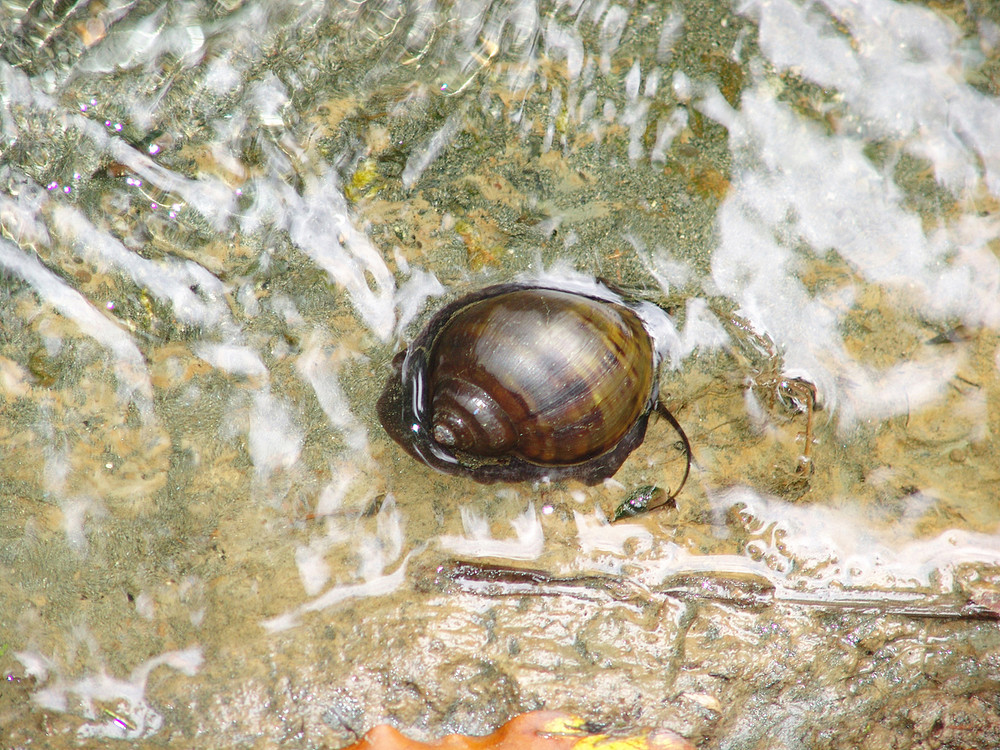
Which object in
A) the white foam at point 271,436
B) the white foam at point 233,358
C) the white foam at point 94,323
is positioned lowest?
the white foam at point 271,436

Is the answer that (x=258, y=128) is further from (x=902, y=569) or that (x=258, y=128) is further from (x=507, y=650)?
(x=902, y=569)

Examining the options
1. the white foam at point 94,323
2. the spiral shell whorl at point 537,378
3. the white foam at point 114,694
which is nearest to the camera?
the spiral shell whorl at point 537,378

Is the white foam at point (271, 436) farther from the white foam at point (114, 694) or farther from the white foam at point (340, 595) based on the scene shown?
the white foam at point (114, 694)

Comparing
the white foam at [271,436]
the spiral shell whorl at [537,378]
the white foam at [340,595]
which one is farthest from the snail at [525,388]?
the white foam at [340,595]

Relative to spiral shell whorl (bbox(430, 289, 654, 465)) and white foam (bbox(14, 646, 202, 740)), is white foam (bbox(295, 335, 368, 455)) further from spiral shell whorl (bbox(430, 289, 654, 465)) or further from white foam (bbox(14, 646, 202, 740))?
white foam (bbox(14, 646, 202, 740))

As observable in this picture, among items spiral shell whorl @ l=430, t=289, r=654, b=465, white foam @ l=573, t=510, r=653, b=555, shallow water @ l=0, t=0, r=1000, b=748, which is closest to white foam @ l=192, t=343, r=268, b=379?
shallow water @ l=0, t=0, r=1000, b=748

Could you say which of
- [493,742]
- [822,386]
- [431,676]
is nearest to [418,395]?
[431,676]

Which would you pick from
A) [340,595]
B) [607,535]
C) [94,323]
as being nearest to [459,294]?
[607,535]

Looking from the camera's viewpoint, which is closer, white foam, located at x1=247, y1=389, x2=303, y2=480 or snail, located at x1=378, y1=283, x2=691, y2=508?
snail, located at x1=378, y1=283, x2=691, y2=508
